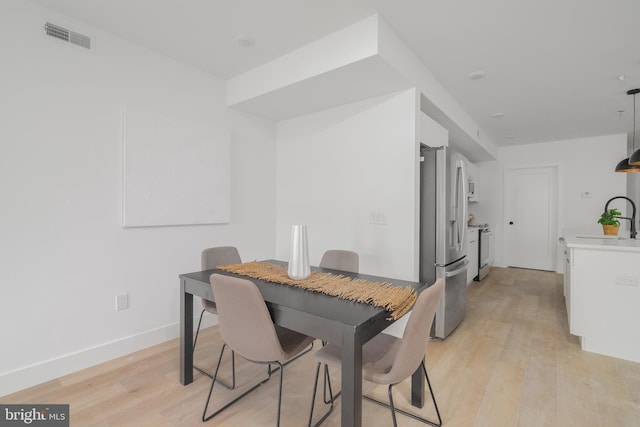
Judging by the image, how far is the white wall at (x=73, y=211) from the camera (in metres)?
2.02

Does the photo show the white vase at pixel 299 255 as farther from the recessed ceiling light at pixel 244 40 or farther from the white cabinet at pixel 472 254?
the white cabinet at pixel 472 254

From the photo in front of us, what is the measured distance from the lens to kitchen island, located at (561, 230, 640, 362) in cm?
248

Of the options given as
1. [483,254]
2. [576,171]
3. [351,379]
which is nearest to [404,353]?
[351,379]

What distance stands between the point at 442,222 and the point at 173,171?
99.7 inches

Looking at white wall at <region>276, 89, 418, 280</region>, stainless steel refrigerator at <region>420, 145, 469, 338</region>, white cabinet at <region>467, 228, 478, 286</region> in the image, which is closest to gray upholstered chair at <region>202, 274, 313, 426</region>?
white wall at <region>276, 89, 418, 280</region>

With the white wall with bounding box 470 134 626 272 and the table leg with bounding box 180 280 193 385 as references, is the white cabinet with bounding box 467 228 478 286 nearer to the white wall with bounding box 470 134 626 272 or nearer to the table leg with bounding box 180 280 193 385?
the white wall with bounding box 470 134 626 272

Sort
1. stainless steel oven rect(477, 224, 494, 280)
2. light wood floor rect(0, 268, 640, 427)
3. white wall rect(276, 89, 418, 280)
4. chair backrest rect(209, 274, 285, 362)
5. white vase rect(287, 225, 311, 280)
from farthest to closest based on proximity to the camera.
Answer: stainless steel oven rect(477, 224, 494, 280) → white wall rect(276, 89, 418, 280) → white vase rect(287, 225, 311, 280) → light wood floor rect(0, 268, 640, 427) → chair backrest rect(209, 274, 285, 362)

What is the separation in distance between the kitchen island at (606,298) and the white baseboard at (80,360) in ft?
12.2

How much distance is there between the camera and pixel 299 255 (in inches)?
75.2

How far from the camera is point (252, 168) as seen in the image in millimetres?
3619

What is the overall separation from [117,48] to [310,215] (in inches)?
92.2

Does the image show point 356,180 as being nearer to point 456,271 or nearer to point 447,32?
A: point 456,271

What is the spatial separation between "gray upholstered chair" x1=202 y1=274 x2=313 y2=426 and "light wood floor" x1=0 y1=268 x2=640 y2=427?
1.66ft

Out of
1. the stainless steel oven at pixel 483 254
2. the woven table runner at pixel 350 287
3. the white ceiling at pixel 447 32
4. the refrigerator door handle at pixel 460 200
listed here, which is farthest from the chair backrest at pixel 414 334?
the stainless steel oven at pixel 483 254
